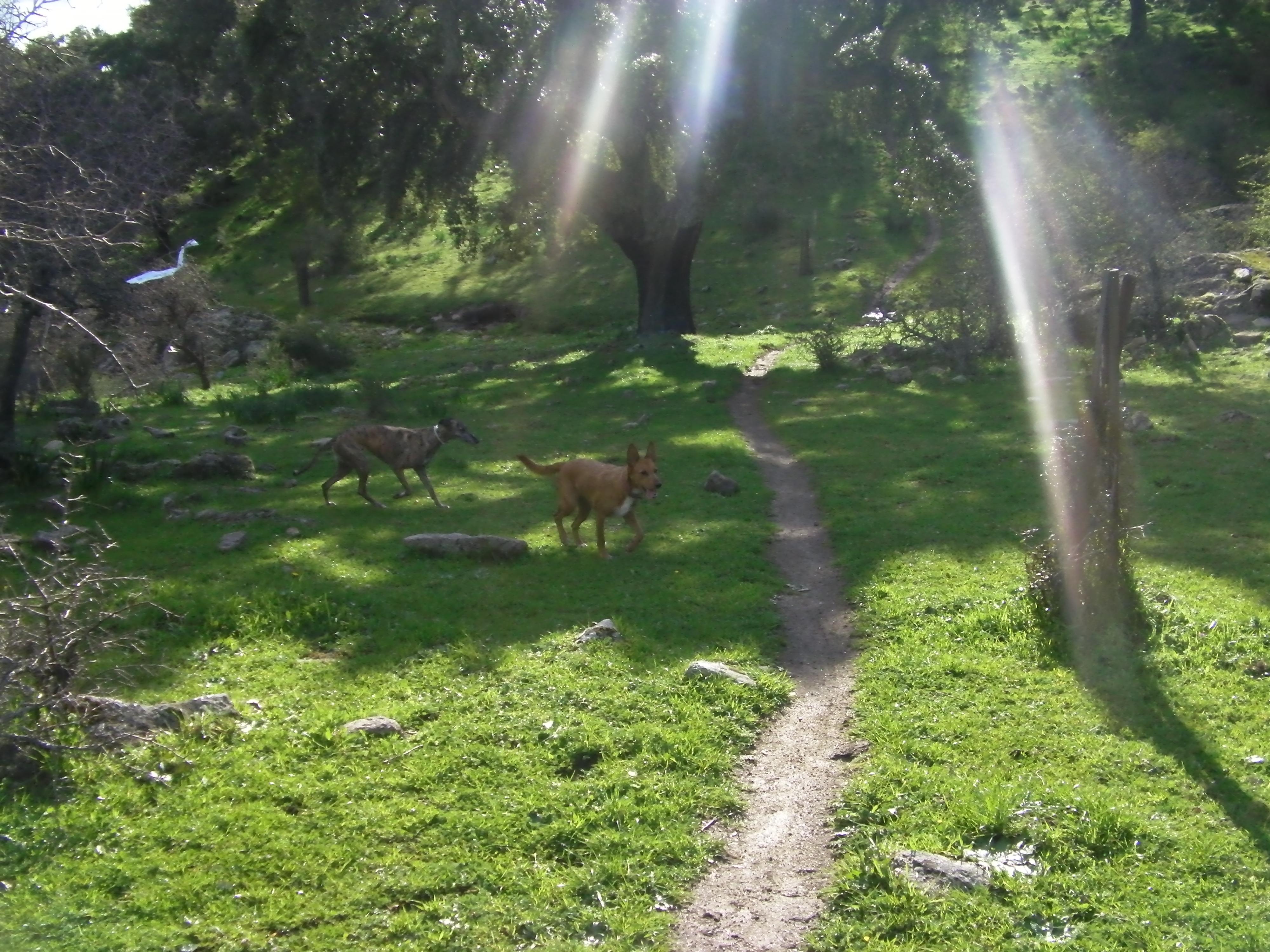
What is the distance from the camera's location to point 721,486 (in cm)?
1494

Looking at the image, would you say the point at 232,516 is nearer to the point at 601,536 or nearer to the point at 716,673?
the point at 601,536

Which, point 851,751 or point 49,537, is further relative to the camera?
point 49,537

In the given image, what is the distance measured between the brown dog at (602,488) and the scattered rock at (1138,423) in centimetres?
860

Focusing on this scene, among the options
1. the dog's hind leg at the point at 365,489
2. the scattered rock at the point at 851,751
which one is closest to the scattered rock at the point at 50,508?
the dog's hind leg at the point at 365,489

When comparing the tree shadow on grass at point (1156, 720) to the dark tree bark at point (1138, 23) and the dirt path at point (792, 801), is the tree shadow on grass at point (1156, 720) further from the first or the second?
the dark tree bark at point (1138, 23)

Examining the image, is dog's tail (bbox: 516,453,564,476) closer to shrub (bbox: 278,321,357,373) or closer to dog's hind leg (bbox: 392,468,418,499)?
dog's hind leg (bbox: 392,468,418,499)

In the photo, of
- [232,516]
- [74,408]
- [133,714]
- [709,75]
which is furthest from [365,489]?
[709,75]

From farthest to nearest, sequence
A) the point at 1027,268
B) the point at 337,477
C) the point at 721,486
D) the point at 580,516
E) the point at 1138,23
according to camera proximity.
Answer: the point at 1138,23 → the point at 1027,268 → the point at 721,486 → the point at 337,477 → the point at 580,516

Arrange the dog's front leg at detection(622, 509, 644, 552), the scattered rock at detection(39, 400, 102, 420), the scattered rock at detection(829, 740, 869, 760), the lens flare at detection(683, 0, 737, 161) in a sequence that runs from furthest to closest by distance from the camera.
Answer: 1. the lens flare at detection(683, 0, 737, 161)
2. the scattered rock at detection(39, 400, 102, 420)
3. the dog's front leg at detection(622, 509, 644, 552)
4. the scattered rock at detection(829, 740, 869, 760)

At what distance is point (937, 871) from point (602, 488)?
22.0ft

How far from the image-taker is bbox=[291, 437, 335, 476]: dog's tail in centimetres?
1547

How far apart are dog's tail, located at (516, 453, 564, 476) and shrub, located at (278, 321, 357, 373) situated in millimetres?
18665

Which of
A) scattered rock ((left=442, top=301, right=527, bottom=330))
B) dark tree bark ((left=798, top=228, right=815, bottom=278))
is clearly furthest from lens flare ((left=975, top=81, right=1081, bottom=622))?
scattered rock ((left=442, top=301, right=527, bottom=330))

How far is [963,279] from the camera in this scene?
955 inches
